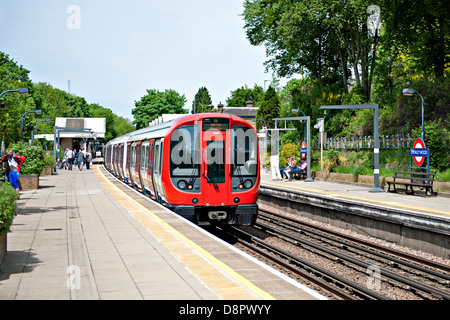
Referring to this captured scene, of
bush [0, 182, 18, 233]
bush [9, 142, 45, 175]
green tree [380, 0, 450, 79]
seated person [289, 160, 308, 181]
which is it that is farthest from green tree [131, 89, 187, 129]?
bush [0, 182, 18, 233]

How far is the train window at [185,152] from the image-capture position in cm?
1312

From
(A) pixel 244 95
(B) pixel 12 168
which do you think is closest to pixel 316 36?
(B) pixel 12 168

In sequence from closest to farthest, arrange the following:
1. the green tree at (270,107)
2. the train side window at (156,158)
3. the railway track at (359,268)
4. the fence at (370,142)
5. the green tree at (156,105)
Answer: the railway track at (359,268)
the train side window at (156,158)
the fence at (370,142)
the green tree at (270,107)
the green tree at (156,105)

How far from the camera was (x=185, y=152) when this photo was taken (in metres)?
13.2

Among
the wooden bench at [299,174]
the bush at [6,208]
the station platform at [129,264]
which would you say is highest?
the bush at [6,208]

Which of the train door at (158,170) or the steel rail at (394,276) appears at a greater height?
the train door at (158,170)

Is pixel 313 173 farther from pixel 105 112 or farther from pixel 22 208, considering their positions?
pixel 105 112

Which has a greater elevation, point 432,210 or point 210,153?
point 210,153

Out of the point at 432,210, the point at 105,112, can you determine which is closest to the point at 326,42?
the point at 432,210

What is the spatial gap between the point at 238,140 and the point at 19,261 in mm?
6762

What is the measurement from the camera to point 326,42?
132 feet

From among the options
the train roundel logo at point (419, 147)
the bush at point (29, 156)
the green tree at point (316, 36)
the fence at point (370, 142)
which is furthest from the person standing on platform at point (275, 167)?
the bush at point (29, 156)

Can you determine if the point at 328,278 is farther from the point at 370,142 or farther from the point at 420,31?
the point at 420,31

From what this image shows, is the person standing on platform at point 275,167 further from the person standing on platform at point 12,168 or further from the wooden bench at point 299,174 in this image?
the person standing on platform at point 12,168
